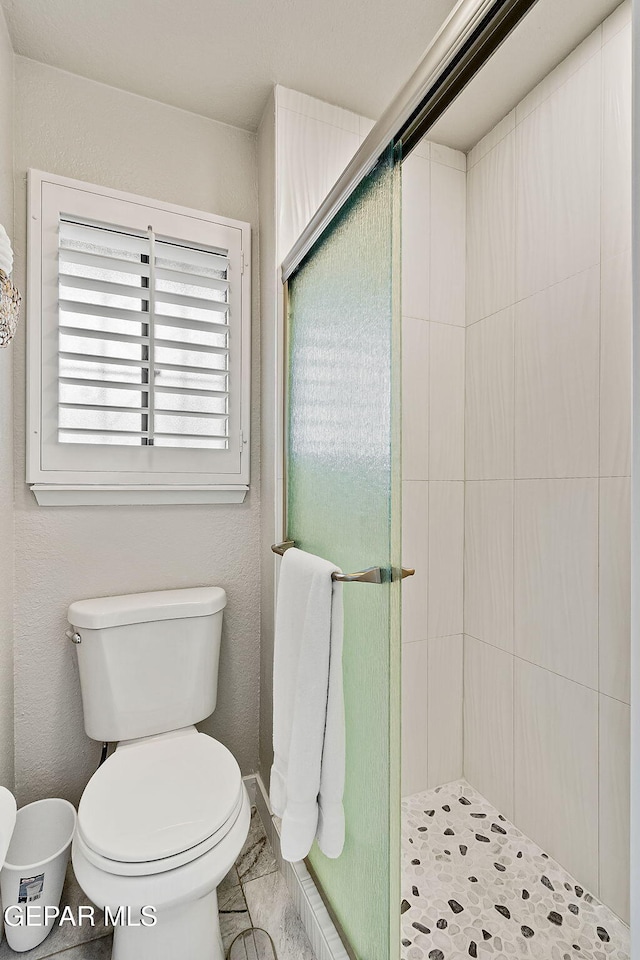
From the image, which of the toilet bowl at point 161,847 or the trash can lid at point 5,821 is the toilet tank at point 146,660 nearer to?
the toilet bowl at point 161,847

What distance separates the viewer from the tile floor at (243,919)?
124cm

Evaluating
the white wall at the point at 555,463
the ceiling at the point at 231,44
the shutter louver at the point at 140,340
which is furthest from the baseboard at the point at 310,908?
the ceiling at the point at 231,44

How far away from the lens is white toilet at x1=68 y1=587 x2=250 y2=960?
1.03 m

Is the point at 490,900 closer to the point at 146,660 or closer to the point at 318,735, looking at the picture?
the point at 318,735

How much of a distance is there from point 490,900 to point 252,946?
64 cm

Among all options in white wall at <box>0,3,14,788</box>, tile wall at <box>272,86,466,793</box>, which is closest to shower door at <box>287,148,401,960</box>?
tile wall at <box>272,86,466,793</box>

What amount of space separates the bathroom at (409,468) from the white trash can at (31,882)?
0.08m

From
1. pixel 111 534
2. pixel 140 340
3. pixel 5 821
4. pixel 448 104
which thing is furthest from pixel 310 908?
pixel 448 104

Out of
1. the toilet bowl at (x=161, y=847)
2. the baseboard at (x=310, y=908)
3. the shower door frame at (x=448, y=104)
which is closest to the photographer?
the shower door frame at (x=448, y=104)

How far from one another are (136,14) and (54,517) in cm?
141

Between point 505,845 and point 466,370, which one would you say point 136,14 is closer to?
point 466,370

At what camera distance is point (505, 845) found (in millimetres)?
1559

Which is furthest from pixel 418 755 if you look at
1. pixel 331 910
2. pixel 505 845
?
pixel 331 910

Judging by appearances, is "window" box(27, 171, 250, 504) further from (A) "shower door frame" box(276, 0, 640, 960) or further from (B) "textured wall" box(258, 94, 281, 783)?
(A) "shower door frame" box(276, 0, 640, 960)
